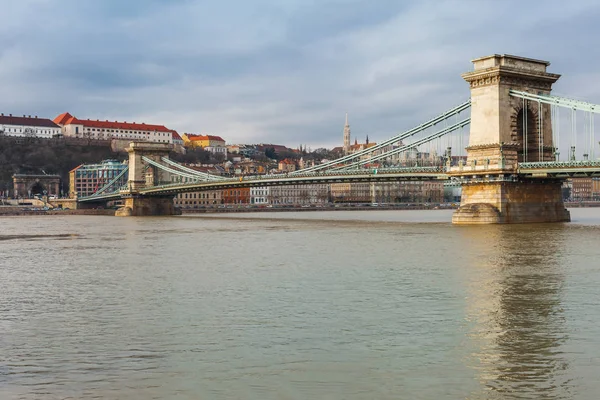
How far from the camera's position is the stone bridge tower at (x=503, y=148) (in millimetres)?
39594

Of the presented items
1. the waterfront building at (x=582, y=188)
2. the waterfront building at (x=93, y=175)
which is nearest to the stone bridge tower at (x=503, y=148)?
the waterfront building at (x=93, y=175)

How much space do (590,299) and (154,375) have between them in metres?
8.89

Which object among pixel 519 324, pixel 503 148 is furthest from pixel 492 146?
pixel 519 324

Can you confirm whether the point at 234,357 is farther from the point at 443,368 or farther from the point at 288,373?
the point at 443,368

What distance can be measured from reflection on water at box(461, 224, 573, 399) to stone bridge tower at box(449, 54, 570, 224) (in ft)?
50.7

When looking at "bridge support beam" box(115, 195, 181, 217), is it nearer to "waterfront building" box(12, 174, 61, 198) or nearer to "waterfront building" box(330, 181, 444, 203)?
"waterfront building" box(12, 174, 61, 198)

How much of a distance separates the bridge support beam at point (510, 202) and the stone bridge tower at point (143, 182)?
46846mm

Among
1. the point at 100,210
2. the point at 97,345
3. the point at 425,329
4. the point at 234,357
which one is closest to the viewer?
the point at 234,357

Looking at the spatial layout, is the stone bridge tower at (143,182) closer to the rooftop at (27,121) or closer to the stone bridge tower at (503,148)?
the stone bridge tower at (503,148)

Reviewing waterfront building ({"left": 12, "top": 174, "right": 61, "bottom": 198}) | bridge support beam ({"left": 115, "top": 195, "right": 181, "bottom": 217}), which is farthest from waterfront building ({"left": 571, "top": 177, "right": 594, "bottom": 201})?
bridge support beam ({"left": 115, "top": 195, "right": 181, "bottom": 217})

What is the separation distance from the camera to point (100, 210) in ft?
319

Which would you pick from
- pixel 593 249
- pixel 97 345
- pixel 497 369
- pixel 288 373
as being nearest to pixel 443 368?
pixel 497 369

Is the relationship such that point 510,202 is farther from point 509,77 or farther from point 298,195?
point 298,195

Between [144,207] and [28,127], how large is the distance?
270 ft
